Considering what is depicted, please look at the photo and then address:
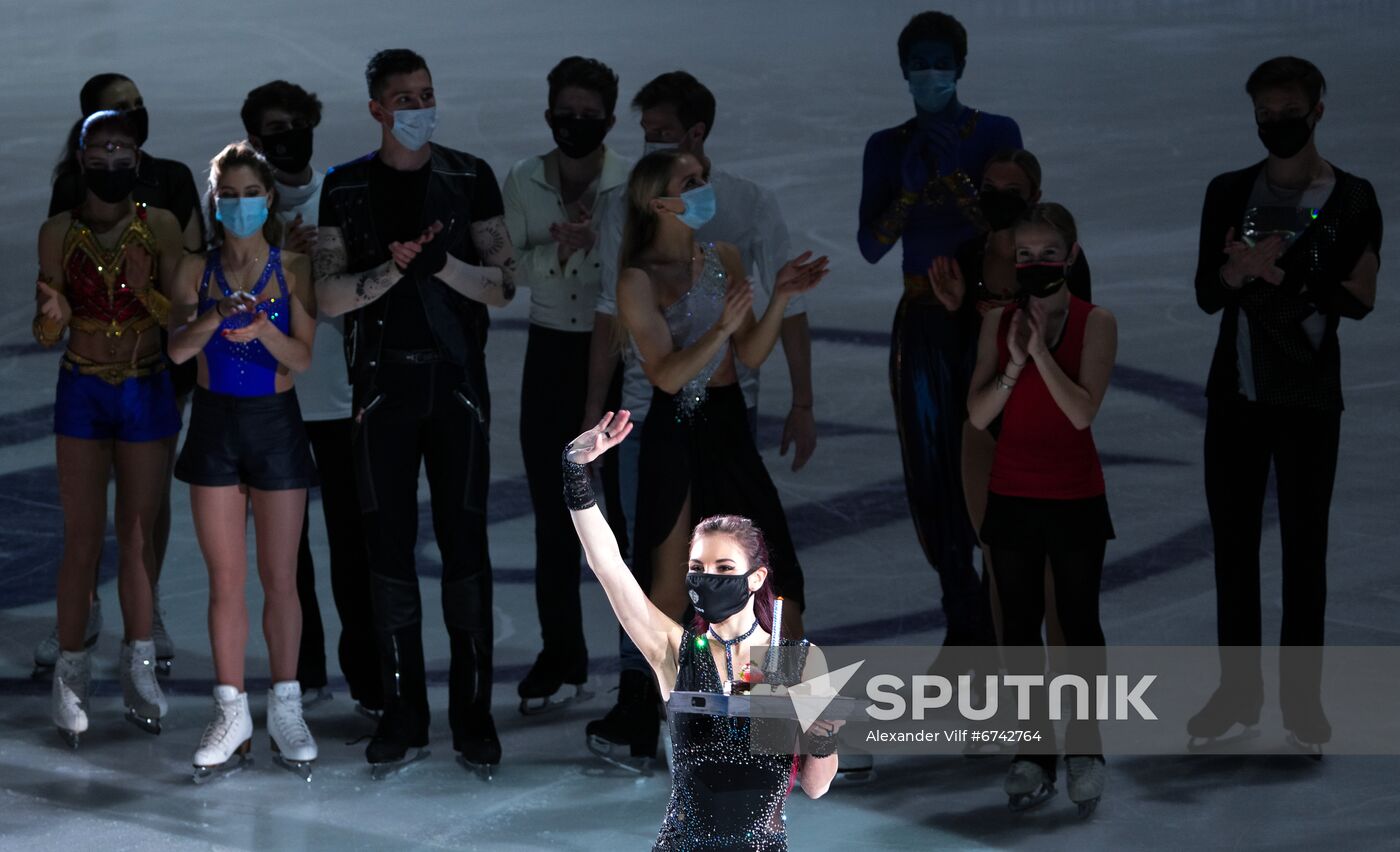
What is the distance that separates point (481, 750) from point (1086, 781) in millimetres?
1645

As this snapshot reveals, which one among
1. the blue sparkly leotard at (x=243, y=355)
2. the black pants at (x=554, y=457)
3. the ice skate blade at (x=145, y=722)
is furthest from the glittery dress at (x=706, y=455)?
the ice skate blade at (x=145, y=722)

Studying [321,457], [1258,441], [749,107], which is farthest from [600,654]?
[749,107]

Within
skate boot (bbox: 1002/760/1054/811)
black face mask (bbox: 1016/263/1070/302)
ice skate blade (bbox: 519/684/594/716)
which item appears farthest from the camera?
ice skate blade (bbox: 519/684/594/716)

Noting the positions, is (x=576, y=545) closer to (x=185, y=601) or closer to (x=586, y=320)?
(x=586, y=320)

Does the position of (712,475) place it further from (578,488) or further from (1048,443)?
(578,488)

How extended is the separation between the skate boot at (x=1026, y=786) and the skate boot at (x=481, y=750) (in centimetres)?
141

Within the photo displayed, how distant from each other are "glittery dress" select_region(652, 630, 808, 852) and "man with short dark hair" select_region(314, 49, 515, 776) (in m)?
2.07

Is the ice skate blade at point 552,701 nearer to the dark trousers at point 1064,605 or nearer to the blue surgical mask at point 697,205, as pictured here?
the dark trousers at point 1064,605

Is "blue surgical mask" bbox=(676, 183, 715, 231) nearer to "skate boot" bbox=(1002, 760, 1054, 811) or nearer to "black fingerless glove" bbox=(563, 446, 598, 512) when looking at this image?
"skate boot" bbox=(1002, 760, 1054, 811)

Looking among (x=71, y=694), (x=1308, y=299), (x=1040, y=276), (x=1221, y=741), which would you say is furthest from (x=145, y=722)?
(x=1308, y=299)

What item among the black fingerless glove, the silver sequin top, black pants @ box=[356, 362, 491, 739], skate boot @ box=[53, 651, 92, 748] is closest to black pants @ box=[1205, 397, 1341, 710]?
the silver sequin top

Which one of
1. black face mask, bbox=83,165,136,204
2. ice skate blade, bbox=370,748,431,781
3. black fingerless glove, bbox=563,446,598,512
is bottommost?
ice skate blade, bbox=370,748,431,781

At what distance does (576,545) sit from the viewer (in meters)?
6.05

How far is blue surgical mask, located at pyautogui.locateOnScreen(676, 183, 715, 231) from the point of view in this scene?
528cm
